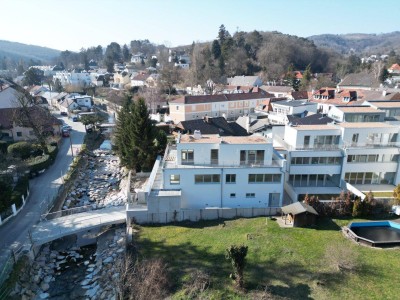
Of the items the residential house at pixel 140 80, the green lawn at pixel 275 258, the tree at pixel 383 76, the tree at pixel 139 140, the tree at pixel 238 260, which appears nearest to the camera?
the green lawn at pixel 275 258

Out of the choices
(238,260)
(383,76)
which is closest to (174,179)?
(238,260)

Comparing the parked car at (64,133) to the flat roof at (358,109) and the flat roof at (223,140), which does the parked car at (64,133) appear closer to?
the flat roof at (223,140)

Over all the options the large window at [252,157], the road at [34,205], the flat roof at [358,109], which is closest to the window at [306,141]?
the large window at [252,157]

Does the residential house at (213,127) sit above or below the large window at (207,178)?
above

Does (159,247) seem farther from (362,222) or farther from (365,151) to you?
(365,151)

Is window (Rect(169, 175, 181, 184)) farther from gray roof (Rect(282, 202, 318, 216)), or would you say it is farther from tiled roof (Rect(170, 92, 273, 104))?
tiled roof (Rect(170, 92, 273, 104))

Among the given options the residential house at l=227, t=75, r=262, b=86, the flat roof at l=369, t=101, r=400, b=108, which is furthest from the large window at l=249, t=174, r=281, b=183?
the residential house at l=227, t=75, r=262, b=86
